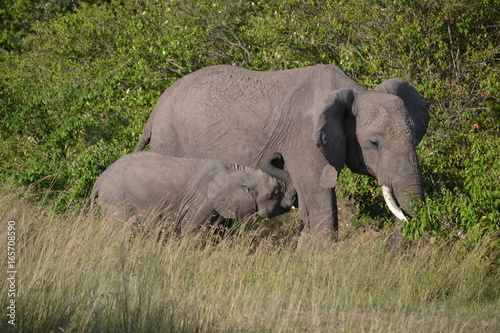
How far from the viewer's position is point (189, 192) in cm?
893

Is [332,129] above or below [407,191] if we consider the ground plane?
above

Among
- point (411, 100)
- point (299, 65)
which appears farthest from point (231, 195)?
point (299, 65)

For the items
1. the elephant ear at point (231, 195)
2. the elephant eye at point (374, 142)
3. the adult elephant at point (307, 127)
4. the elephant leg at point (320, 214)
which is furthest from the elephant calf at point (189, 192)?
the elephant eye at point (374, 142)

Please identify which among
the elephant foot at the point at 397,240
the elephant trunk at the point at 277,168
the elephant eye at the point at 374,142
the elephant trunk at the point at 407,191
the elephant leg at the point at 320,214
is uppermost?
the elephant eye at the point at 374,142

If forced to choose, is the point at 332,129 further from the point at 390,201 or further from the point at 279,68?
the point at 279,68

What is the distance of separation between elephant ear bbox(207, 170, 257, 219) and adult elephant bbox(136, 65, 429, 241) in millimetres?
509

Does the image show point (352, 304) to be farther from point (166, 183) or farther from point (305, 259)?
point (166, 183)

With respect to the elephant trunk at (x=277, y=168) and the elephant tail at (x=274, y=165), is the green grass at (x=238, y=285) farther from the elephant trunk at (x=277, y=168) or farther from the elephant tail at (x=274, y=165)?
the elephant tail at (x=274, y=165)

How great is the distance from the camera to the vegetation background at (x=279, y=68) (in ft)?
21.1

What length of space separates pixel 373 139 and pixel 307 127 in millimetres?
802

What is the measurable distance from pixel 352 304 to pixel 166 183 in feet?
9.20

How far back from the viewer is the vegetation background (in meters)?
6.42

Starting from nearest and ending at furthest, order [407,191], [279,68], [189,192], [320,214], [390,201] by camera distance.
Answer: [407,191], [390,201], [320,214], [189,192], [279,68]

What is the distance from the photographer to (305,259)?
777 cm
